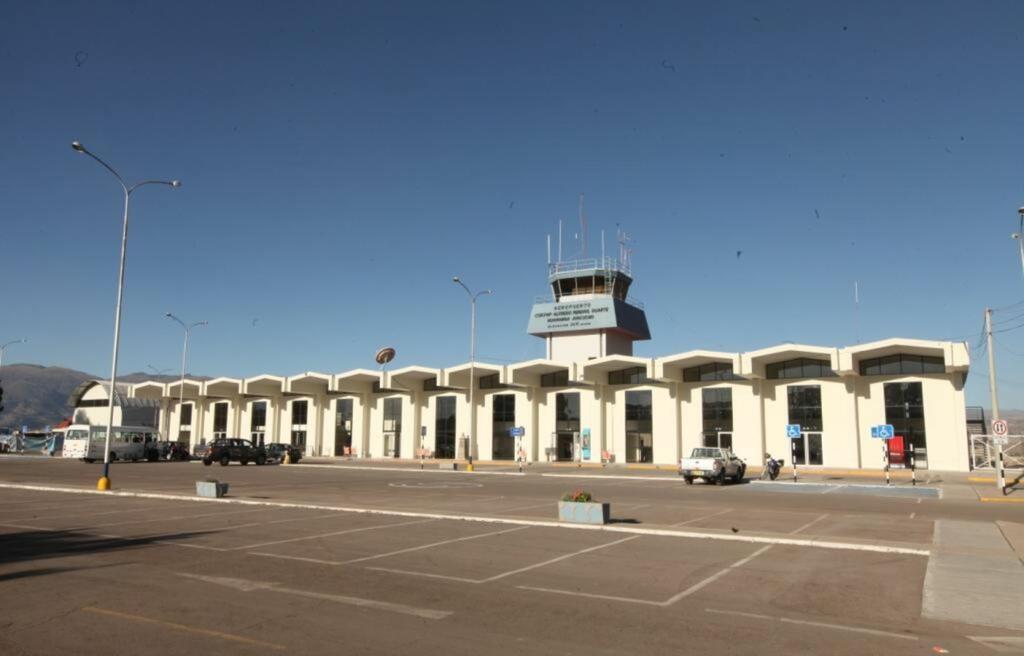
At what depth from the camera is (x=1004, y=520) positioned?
62.2ft

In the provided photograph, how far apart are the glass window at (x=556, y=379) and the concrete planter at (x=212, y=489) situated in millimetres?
36612

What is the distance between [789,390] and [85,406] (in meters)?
77.4

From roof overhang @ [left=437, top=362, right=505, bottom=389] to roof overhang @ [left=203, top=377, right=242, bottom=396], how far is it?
2342 centimetres

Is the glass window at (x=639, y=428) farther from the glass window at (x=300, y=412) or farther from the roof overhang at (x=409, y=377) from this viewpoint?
the glass window at (x=300, y=412)

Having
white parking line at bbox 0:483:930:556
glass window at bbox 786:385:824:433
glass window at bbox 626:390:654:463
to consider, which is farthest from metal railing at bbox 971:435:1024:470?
white parking line at bbox 0:483:930:556

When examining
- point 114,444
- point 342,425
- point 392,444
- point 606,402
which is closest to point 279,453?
point 114,444

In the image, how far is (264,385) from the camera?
231 feet

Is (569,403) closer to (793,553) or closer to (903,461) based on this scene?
(903,461)

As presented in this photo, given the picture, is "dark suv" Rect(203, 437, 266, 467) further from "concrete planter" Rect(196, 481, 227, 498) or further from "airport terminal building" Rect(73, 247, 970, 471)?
"concrete planter" Rect(196, 481, 227, 498)

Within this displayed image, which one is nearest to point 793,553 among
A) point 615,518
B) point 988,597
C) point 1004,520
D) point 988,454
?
point 988,597

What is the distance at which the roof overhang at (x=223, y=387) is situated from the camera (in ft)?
232

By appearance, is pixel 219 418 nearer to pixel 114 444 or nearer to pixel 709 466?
pixel 114 444

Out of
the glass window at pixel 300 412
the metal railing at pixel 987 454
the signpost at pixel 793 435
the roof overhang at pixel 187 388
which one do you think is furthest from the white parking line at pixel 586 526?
the roof overhang at pixel 187 388

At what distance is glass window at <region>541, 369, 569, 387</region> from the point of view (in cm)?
Result: 5725
